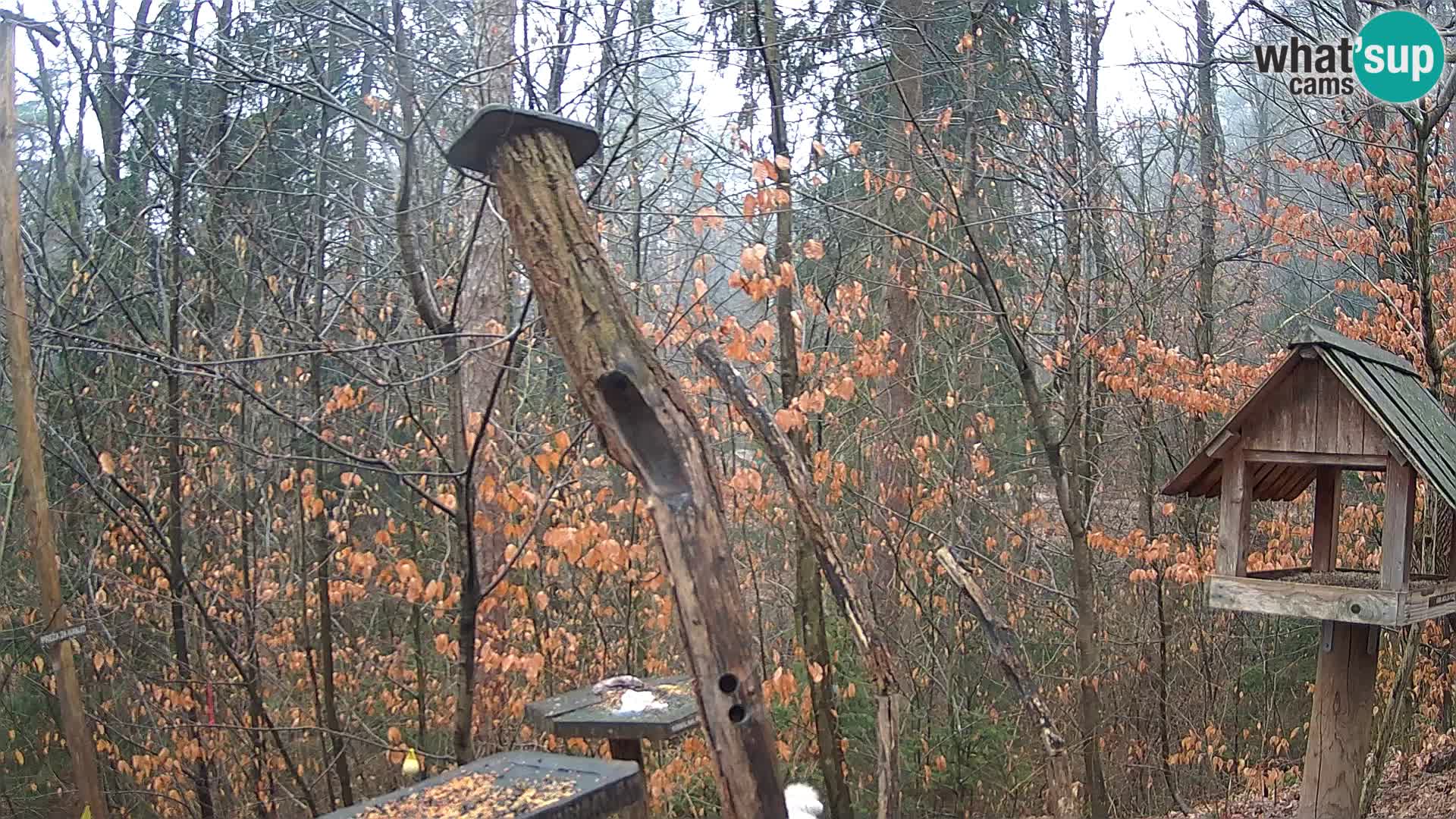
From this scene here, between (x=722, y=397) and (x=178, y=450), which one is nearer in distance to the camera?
(x=178, y=450)

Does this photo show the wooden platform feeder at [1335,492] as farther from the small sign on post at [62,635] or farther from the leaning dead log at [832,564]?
the small sign on post at [62,635]

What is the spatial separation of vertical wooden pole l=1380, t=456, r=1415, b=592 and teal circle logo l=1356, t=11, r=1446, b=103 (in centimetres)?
281

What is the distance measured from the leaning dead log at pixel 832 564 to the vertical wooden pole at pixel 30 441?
384 centimetres

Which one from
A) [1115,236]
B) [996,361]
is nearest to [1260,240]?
[1115,236]

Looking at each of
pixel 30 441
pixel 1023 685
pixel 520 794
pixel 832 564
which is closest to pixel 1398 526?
pixel 1023 685

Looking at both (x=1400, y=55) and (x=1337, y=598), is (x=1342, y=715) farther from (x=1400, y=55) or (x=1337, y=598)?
(x=1400, y=55)

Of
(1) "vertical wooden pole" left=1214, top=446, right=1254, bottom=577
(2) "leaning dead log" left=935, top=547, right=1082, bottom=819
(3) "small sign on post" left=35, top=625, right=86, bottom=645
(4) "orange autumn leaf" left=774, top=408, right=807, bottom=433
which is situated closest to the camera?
(2) "leaning dead log" left=935, top=547, right=1082, bottom=819

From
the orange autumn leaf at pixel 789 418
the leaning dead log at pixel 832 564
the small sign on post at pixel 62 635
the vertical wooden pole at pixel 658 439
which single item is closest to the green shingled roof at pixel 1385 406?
the leaning dead log at pixel 832 564

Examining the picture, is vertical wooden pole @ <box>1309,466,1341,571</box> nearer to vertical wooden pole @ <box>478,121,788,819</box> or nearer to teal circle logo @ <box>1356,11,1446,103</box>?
teal circle logo @ <box>1356,11,1446,103</box>

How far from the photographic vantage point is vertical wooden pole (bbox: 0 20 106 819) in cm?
548

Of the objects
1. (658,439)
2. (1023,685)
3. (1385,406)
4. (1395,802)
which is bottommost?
(1395,802)

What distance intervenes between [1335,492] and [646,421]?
3.10 m

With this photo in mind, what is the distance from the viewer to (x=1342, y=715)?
411cm

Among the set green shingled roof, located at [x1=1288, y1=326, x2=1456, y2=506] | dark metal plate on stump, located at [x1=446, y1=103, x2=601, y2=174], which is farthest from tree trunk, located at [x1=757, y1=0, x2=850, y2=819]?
dark metal plate on stump, located at [x1=446, y1=103, x2=601, y2=174]
